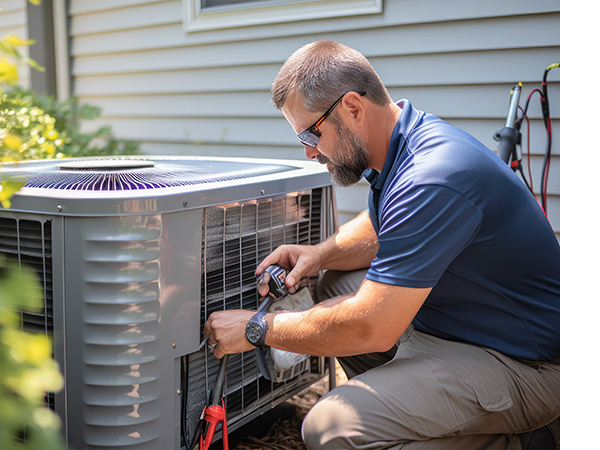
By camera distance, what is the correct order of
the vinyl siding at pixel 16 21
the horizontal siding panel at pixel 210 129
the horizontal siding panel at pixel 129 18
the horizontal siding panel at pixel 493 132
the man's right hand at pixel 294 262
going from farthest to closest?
the vinyl siding at pixel 16 21 → the horizontal siding panel at pixel 129 18 → the horizontal siding panel at pixel 210 129 → the horizontal siding panel at pixel 493 132 → the man's right hand at pixel 294 262

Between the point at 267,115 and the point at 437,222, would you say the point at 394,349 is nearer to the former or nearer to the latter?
the point at 437,222

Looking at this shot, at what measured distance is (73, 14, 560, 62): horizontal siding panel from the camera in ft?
8.53

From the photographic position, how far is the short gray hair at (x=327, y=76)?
Result: 1.62 m

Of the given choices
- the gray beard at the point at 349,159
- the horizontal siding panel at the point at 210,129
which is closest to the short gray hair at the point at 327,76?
the gray beard at the point at 349,159

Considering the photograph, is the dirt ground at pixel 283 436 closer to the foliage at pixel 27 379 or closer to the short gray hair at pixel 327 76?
the short gray hair at pixel 327 76

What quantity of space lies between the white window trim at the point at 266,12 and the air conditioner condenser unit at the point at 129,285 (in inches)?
71.8

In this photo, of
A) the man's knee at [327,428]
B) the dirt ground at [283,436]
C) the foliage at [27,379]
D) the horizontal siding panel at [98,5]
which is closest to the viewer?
the foliage at [27,379]

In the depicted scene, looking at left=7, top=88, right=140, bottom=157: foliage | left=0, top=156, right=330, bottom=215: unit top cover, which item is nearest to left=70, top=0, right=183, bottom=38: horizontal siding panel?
left=7, top=88, right=140, bottom=157: foliage

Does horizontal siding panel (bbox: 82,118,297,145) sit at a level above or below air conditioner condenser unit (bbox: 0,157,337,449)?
above

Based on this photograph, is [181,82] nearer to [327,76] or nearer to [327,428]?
[327,76]

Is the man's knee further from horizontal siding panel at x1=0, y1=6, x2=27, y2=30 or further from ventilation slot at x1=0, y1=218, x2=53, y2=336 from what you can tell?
horizontal siding panel at x1=0, y1=6, x2=27, y2=30

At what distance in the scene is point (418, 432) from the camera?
149 centimetres

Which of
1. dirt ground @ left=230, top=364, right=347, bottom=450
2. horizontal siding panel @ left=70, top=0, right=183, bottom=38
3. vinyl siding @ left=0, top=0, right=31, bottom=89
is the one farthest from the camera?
vinyl siding @ left=0, top=0, right=31, bottom=89
